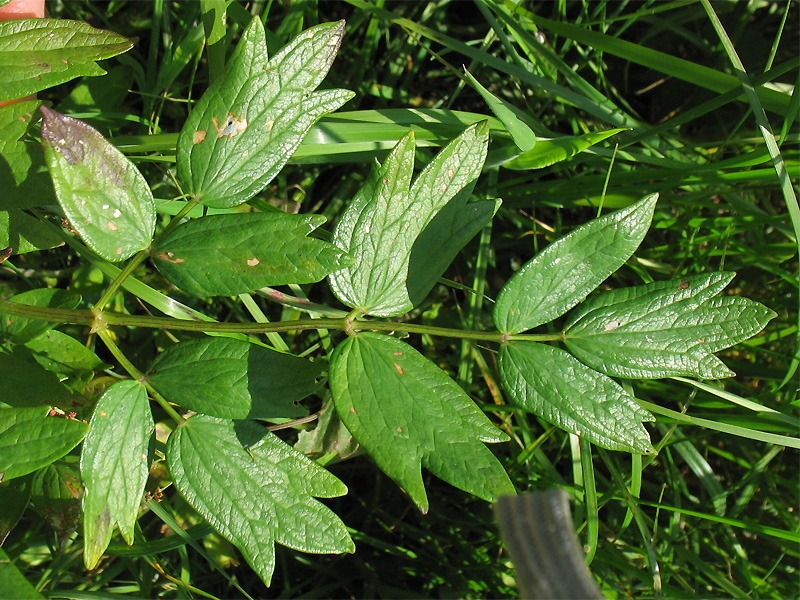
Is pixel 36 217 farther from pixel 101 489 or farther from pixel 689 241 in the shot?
pixel 689 241

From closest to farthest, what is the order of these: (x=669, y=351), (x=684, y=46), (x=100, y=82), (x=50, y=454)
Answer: (x=50, y=454), (x=669, y=351), (x=100, y=82), (x=684, y=46)

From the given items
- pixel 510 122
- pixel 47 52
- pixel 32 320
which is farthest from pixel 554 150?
pixel 32 320

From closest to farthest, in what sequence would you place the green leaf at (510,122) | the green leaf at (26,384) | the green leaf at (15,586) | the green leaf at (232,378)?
1. the green leaf at (15,586)
2. the green leaf at (232,378)
3. the green leaf at (26,384)
4. the green leaf at (510,122)

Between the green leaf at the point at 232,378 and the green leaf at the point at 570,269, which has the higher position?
the green leaf at the point at 570,269

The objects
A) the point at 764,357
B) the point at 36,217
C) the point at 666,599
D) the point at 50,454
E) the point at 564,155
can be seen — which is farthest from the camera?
the point at 764,357

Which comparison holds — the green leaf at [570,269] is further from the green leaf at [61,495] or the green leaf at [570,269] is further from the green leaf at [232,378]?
the green leaf at [61,495]

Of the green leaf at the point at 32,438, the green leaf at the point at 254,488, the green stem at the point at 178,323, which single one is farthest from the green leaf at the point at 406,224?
the green leaf at the point at 32,438

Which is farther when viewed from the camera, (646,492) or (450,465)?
(646,492)

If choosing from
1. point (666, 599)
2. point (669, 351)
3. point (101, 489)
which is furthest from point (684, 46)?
point (101, 489)
